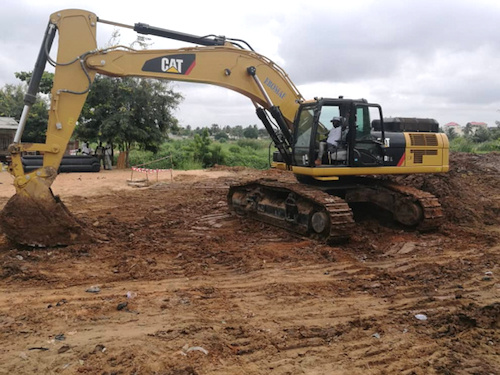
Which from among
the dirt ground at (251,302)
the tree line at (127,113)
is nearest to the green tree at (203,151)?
the tree line at (127,113)

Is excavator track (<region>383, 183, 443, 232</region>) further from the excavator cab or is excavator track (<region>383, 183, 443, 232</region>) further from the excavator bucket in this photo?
the excavator bucket

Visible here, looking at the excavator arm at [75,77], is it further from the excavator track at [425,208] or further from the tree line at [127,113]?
the tree line at [127,113]

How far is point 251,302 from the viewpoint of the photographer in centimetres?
482

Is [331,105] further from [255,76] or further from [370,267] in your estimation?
[370,267]

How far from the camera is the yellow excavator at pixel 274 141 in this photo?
21.7ft

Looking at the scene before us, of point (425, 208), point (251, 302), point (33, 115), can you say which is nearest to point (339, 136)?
point (425, 208)

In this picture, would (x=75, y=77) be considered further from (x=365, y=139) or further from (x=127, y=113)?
(x=127, y=113)

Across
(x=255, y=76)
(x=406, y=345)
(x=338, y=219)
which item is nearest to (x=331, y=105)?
(x=255, y=76)

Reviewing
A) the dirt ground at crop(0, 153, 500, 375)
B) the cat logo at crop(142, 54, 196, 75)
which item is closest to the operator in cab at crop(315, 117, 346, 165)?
the dirt ground at crop(0, 153, 500, 375)

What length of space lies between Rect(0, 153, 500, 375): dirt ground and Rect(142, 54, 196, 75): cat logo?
112 inches

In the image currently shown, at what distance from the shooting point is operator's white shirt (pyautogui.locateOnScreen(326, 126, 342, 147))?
310 inches

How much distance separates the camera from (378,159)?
8164 mm

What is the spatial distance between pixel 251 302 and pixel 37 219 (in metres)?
3.61

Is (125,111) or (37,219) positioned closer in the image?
(37,219)
